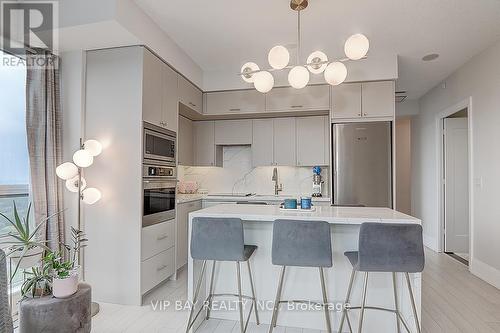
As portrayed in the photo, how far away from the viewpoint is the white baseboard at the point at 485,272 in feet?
10.7

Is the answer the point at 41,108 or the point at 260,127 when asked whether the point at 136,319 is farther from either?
the point at 260,127

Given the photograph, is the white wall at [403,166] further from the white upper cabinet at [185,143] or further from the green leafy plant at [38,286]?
the green leafy plant at [38,286]

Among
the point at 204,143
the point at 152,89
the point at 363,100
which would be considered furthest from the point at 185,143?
the point at 363,100

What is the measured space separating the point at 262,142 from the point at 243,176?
73 cm

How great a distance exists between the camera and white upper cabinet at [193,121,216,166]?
4605mm

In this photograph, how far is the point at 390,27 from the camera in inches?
117

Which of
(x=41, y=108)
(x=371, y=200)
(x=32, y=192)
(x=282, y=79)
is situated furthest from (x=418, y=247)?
(x=41, y=108)

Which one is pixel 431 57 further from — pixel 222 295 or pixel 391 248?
pixel 222 295

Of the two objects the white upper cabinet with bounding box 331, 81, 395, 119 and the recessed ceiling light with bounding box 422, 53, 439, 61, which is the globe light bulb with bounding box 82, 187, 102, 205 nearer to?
the white upper cabinet with bounding box 331, 81, 395, 119

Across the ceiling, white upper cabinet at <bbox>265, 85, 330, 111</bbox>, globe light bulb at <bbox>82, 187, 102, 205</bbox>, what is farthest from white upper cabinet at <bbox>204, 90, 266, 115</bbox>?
globe light bulb at <bbox>82, 187, 102, 205</bbox>

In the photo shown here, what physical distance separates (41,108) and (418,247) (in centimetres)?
332

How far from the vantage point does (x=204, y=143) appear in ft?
15.3

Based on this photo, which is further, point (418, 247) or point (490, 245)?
point (490, 245)

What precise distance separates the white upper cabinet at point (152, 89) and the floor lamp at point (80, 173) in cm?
55
